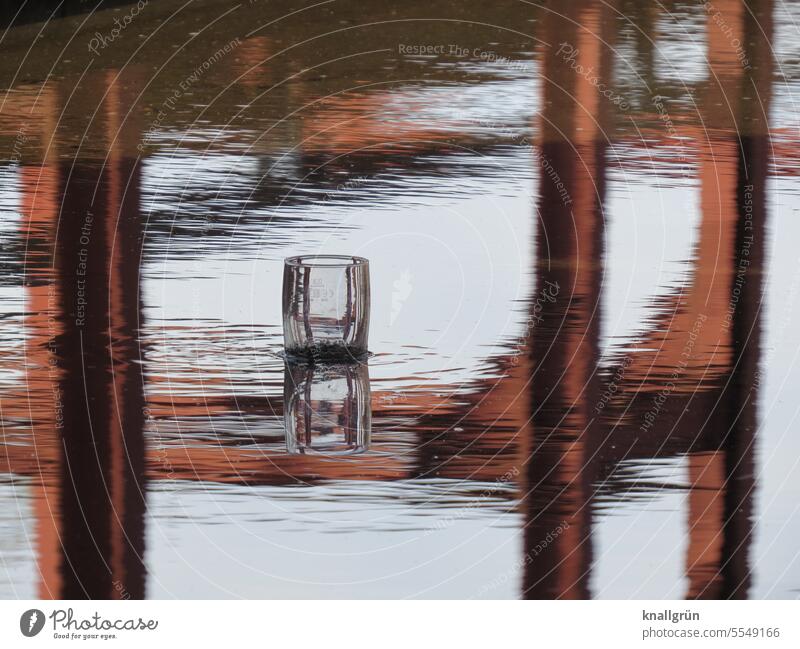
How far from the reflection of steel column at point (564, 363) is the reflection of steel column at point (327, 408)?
0.15 meters

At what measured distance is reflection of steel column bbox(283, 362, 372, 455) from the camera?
1.36 metres

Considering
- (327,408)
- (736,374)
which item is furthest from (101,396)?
(736,374)

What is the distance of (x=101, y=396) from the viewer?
→ 1484mm

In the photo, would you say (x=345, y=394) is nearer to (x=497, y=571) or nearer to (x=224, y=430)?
(x=224, y=430)

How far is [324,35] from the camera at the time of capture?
5.51m

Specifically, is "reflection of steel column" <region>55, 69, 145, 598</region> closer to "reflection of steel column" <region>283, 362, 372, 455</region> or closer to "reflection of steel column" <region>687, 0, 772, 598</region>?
"reflection of steel column" <region>283, 362, 372, 455</region>

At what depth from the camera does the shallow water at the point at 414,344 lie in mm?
1141

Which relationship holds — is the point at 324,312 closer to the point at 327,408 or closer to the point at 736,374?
the point at 327,408
